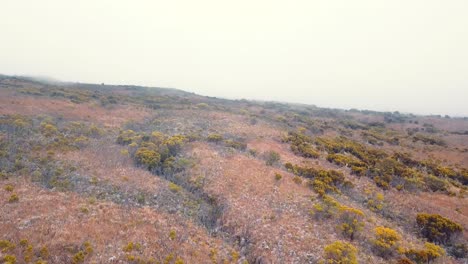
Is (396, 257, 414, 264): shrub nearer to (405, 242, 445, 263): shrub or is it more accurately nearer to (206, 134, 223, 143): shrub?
(405, 242, 445, 263): shrub

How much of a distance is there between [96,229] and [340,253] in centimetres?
1411

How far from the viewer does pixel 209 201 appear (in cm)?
2120

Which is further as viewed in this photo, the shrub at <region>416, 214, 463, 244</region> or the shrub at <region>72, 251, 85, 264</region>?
the shrub at <region>416, 214, 463, 244</region>

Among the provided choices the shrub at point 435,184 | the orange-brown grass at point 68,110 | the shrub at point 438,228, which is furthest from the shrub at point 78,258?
the shrub at point 435,184

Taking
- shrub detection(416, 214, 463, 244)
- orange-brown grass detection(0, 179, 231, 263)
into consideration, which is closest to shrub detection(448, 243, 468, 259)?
shrub detection(416, 214, 463, 244)

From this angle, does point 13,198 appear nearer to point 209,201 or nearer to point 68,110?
point 209,201

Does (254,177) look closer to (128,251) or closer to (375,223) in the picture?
(375,223)

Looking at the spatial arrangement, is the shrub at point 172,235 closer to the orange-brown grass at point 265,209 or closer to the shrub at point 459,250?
the orange-brown grass at point 265,209

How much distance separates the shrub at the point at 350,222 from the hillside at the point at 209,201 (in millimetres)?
86

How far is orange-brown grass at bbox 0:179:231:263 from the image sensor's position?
1442 cm

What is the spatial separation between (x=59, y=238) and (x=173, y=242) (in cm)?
610

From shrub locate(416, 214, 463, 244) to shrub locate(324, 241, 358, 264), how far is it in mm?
6787

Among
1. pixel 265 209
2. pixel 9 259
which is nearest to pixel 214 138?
Answer: pixel 265 209

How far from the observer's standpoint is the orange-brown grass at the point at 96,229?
14.4 meters
